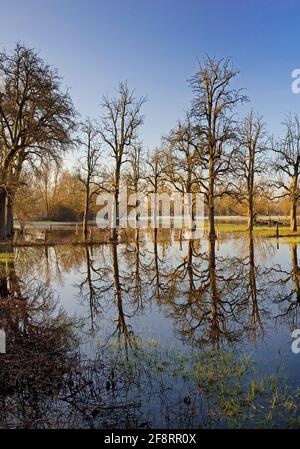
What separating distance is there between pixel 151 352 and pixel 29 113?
2329 cm

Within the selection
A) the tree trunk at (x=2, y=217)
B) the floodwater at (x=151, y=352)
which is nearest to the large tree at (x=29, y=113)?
the tree trunk at (x=2, y=217)

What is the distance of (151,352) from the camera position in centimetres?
698

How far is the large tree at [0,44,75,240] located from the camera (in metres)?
25.0

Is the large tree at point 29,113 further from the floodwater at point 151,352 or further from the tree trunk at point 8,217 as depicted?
the floodwater at point 151,352

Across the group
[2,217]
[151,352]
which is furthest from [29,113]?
[151,352]

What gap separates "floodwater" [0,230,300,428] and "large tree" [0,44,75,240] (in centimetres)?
1391

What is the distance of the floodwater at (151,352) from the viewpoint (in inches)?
186

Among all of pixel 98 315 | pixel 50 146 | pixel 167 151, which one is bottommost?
pixel 98 315

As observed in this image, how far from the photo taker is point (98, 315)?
981 cm

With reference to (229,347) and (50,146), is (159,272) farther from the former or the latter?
(50,146)

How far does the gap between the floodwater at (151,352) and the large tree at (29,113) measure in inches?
548

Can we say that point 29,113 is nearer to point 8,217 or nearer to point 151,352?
point 8,217
